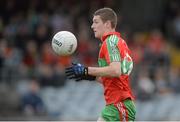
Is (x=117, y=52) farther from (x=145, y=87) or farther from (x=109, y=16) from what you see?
(x=145, y=87)

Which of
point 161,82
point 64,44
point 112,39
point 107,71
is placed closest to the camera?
point 107,71

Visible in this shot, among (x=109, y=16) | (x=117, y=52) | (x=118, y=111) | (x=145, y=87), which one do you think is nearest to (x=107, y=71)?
(x=117, y=52)

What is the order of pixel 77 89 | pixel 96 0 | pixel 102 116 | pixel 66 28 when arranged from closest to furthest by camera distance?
pixel 102 116
pixel 77 89
pixel 66 28
pixel 96 0

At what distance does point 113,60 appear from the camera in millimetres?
8391

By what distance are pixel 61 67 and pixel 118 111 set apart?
7407mm

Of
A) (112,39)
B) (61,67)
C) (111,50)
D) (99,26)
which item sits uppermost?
(99,26)

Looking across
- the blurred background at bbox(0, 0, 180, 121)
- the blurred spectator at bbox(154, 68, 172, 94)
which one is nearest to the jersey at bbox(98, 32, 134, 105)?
the blurred background at bbox(0, 0, 180, 121)

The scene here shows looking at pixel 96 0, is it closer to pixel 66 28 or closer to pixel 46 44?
pixel 66 28

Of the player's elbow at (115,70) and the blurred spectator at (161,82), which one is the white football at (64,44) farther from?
the blurred spectator at (161,82)

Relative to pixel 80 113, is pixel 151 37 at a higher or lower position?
higher

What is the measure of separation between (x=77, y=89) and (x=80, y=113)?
20.8 inches

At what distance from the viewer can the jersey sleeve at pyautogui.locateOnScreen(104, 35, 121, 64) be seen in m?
8.41

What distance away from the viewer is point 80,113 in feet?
51.7

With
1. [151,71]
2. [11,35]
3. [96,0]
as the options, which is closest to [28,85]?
[11,35]
